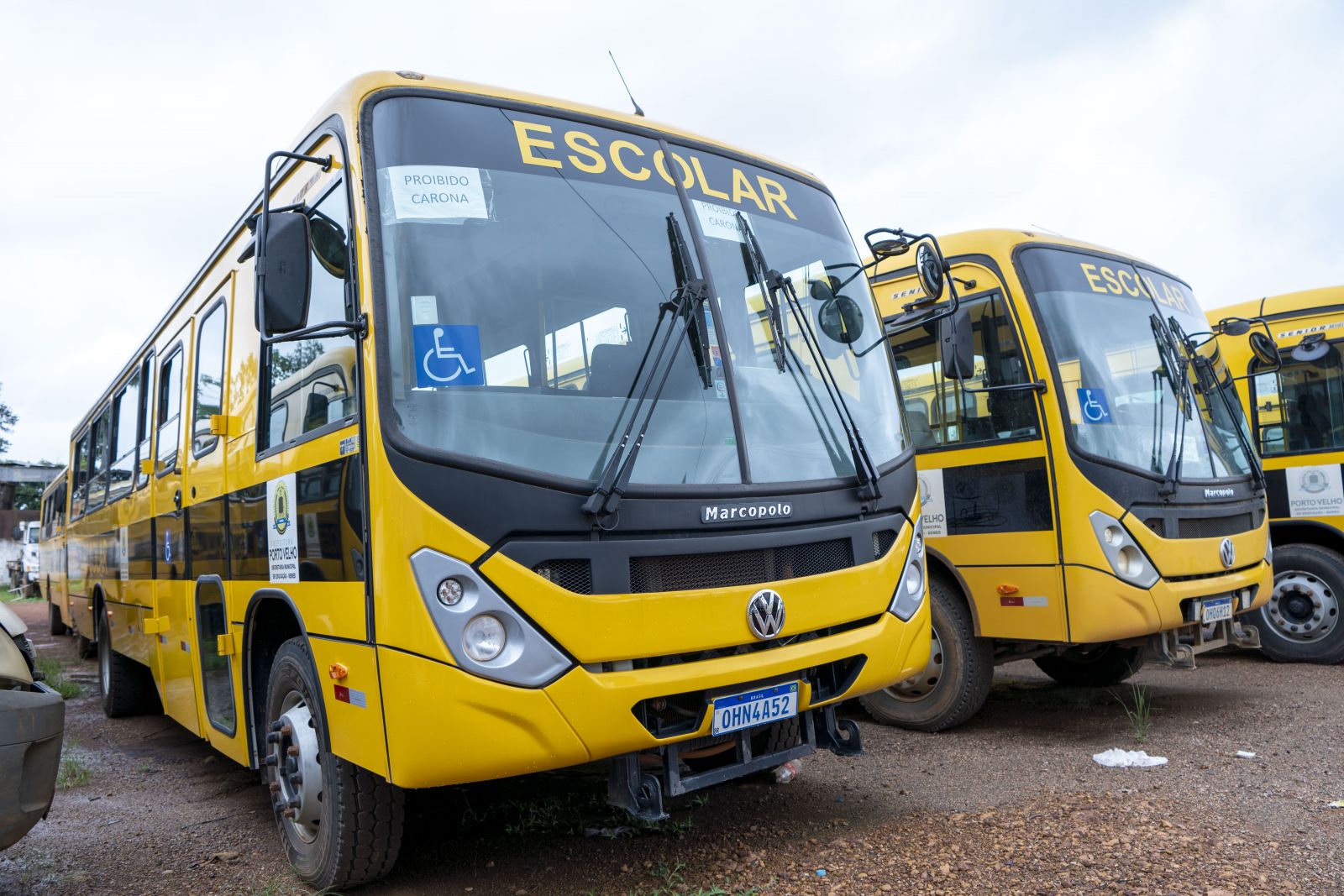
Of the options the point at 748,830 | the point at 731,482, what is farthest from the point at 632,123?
the point at 748,830

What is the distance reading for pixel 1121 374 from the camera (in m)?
5.84

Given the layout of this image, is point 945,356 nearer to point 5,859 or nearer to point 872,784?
point 872,784

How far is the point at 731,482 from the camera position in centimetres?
359

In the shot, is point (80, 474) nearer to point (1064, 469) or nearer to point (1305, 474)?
point (1064, 469)

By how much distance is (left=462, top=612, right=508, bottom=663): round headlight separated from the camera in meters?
3.04

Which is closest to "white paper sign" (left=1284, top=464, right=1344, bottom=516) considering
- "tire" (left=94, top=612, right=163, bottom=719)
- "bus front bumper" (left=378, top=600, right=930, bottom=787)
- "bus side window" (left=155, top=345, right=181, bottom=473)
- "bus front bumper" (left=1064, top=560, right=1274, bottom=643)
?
"bus front bumper" (left=1064, top=560, right=1274, bottom=643)

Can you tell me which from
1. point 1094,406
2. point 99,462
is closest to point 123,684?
point 99,462

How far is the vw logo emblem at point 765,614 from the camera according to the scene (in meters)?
3.51

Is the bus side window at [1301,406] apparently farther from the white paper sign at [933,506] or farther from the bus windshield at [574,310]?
the bus windshield at [574,310]

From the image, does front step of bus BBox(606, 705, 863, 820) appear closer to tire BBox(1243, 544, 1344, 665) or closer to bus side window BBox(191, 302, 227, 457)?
bus side window BBox(191, 302, 227, 457)

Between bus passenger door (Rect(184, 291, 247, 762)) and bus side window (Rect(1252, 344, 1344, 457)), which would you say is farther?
bus side window (Rect(1252, 344, 1344, 457))

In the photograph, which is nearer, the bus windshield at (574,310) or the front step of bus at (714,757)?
the bus windshield at (574,310)

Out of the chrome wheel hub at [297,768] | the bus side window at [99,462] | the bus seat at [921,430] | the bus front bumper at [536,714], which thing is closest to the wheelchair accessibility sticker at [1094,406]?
the bus seat at [921,430]

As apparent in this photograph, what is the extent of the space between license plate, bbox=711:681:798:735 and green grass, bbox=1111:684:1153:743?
9.64ft
